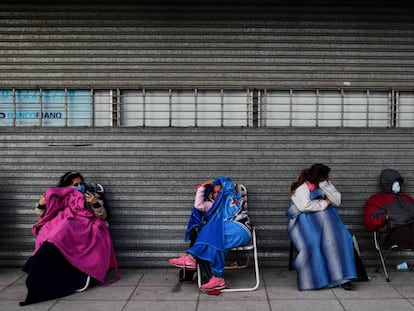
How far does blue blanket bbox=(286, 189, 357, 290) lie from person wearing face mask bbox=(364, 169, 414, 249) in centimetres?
53

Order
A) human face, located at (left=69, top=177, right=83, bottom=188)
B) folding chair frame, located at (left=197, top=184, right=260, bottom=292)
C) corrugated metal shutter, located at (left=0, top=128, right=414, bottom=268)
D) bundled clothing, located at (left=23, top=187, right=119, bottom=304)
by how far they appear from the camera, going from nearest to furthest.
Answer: bundled clothing, located at (left=23, top=187, right=119, bottom=304), folding chair frame, located at (left=197, top=184, right=260, bottom=292), human face, located at (left=69, top=177, right=83, bottom=188), corrugated metal shutter, located at (left=0, top=128, right=414, bottom=268)

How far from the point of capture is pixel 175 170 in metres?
6.04

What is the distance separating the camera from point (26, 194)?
605cm

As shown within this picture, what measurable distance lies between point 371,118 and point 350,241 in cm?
181

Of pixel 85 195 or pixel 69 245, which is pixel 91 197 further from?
pixel 69 245

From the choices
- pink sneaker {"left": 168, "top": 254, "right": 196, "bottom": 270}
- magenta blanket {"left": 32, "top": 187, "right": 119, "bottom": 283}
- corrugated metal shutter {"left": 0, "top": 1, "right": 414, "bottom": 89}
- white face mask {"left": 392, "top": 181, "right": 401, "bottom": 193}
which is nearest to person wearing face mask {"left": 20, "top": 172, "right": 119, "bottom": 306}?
magenta blanket {"left": 32, "top": 187, "right": 119, "bottom": 283}

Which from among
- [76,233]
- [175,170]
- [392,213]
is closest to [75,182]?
[76,233]

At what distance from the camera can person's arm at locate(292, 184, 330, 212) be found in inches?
205

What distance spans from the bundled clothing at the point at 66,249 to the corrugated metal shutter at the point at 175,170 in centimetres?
64

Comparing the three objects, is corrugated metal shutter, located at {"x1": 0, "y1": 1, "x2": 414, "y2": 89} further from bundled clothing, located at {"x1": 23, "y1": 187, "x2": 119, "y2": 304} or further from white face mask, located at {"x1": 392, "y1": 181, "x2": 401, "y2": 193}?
bundled clothing, located at {"x1": 23, "y1": 187, "x2": 119, "y2": 304}

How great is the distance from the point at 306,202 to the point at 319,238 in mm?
407

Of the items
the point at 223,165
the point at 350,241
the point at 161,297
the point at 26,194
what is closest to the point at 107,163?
the point at 26,194

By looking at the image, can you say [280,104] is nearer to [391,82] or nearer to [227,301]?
[391,82]

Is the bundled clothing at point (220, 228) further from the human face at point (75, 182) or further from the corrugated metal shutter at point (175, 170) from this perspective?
the human face at point (75, 182)
